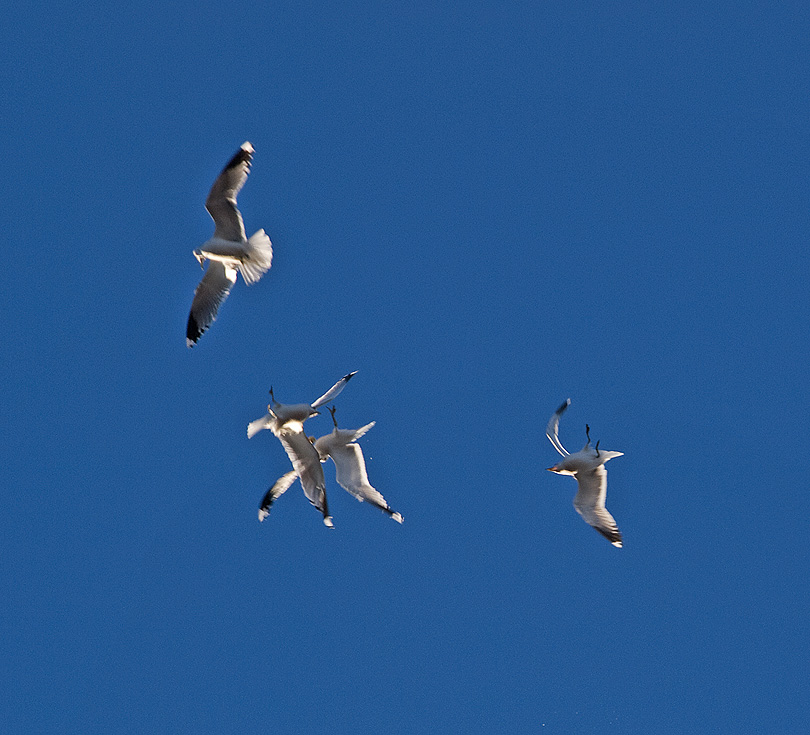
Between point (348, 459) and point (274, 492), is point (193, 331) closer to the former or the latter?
point (274, 492)

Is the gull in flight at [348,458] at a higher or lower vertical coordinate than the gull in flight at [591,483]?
lower

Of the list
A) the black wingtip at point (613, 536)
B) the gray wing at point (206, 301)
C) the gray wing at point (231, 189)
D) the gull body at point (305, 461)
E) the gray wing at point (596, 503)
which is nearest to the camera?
the gray wing at point (231, 189)

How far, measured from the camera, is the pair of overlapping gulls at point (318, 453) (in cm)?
1315

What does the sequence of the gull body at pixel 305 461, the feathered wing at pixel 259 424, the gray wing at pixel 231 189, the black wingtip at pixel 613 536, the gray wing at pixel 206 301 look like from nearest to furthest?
1. the gray wing at pixel 231 189
2. the gull body at pixel 305 461
3. the feathered wing at pixel 259 424
4. the black wingtip at pixel 613 536
5. the gray wing at pixel 206 301

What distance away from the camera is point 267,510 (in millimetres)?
13617

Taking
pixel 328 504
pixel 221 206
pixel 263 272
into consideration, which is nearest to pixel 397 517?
pixel 328 504

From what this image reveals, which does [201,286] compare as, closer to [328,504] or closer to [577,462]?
[328,504]

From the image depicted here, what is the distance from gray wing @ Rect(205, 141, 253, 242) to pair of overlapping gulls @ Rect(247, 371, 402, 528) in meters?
1.99

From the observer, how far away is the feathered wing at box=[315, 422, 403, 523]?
1334cm

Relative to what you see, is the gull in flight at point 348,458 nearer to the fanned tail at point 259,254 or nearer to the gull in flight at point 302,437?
the gull in flight at point 302,437

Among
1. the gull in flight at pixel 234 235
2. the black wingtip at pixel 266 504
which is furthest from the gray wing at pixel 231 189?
the black wingtip at pixel 266 504

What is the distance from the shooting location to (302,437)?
13.2 m

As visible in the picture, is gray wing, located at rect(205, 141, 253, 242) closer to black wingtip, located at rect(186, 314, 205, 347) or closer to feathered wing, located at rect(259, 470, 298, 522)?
black wingtip, located at rect(186, 314, 205, 347)

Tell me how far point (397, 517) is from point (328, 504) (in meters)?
0.78
